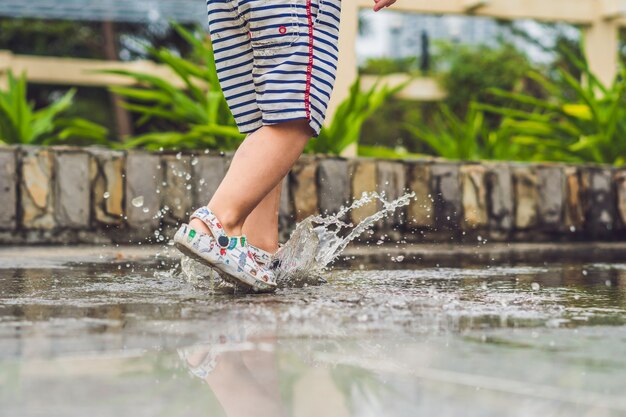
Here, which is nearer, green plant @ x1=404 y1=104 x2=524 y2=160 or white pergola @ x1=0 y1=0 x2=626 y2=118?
green plant @ x1=404 y1=104 x2=524 y2=160

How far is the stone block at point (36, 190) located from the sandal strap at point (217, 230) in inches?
82.4

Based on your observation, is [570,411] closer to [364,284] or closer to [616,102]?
[364,284]

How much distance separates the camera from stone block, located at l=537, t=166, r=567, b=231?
5199 millimetres

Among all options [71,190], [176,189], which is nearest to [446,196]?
[176,189]

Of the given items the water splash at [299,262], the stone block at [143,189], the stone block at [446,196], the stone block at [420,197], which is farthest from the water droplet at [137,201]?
the water splash at [299,262]

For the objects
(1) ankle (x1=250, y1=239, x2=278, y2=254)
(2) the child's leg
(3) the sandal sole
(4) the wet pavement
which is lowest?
(4) the wet pavement

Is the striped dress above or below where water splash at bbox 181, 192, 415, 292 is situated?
above

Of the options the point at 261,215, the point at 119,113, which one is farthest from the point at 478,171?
the point at 119,113

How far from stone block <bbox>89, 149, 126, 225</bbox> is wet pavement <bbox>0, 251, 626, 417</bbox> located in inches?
72.1

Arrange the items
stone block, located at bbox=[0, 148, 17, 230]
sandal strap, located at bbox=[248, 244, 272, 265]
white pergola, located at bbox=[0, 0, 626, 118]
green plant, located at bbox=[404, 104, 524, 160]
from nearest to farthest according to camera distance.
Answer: sandal strap, located at bbox=[248, 244, 272, 265]
stone block, located at bbox=[0, 148, 17, 230]
green plant, located at bbox=[404, 104, 524, 160]
white pergola, located at bbox=[0, 0, 626, 118]

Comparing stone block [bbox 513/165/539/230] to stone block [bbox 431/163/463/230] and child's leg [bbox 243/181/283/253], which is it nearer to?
stone block [bbox 431/163/463/230]

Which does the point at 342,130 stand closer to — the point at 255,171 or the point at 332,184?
the point at 332,184

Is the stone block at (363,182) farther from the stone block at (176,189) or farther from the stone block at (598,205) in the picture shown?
the stone block at (598,205)

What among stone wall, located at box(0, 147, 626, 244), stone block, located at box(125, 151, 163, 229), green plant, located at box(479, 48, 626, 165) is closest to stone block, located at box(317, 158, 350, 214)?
stone wall, located at box(0, 147, 626, 244)
